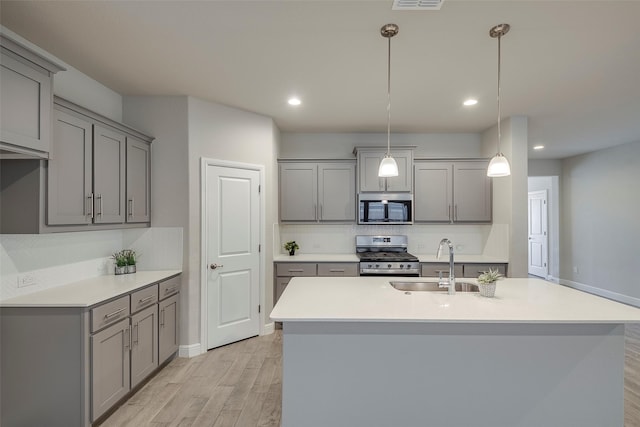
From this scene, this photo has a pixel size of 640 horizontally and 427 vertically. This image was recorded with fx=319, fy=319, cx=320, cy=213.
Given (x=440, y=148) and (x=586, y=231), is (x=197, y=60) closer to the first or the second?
(x=440, y=148)

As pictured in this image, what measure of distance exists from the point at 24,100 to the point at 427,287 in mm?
3095

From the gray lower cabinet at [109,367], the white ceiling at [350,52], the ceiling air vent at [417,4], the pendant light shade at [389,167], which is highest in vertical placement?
the white ceiling at [350,52]

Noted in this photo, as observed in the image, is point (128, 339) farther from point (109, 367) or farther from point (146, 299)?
point (146, 299)

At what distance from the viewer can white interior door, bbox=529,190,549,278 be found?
23.4ft

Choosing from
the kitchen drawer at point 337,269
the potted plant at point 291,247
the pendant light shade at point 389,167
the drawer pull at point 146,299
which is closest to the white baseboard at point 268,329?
the kitchen drawer at point 337,269

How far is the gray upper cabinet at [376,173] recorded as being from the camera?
14.6 ft

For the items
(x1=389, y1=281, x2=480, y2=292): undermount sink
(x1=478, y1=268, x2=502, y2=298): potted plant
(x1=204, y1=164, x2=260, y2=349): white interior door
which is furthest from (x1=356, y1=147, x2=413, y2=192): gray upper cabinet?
(x1=478, y1=268, x2=502, y2=298): potted plant

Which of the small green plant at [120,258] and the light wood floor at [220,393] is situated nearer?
the light wood floor at [220,393]

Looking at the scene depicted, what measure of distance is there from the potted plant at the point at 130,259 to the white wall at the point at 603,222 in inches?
289

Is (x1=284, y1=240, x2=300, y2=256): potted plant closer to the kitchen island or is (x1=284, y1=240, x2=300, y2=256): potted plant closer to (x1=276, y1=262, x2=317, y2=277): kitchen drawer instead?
(x1=276, y1=262, x2=317, y2=277): kitchen drawer

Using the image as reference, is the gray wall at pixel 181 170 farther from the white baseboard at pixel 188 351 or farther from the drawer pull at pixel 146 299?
the drawer pull at pixel 146 299

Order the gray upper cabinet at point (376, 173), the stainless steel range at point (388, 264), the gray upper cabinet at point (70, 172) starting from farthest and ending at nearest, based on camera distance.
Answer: the gray upper cabinet at point (376, 173) < the stainless steel range at point (388, 264) < the gray upper cabinet at point (70, 172)

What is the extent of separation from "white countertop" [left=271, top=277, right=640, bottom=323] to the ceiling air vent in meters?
1.80

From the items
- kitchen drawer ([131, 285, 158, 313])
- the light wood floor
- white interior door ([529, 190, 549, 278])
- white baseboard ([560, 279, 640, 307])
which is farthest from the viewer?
white interior door ([529, 190, 549, 278])
